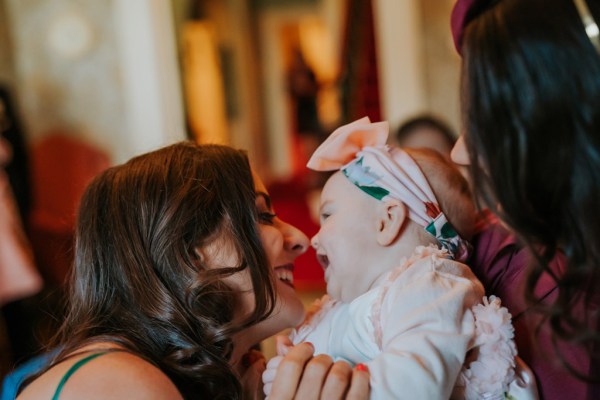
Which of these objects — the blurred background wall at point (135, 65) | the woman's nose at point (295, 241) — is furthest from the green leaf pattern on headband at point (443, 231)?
the blurred background wall at point (135, 65)

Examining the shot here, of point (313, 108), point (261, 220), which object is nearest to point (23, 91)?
point (261, 220)

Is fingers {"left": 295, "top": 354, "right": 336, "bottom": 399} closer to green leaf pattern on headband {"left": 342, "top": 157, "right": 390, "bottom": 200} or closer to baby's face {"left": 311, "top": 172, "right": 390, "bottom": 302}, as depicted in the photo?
baby's face {"left": 311, "top": 172, "right": 390, "bottom": 302}

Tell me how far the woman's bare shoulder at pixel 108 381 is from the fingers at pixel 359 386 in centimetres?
29

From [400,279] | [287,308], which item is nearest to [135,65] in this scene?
[287,308]

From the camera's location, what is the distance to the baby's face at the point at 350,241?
4.85 ft

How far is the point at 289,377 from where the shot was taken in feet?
4.08

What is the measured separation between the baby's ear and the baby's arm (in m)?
0.17

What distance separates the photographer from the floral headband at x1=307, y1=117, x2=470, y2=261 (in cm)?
144

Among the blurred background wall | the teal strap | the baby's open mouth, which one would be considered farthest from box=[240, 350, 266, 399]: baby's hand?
the blurred background wall

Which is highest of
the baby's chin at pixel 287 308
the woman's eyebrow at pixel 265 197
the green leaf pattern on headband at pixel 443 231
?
the woman's eyebrow at pixel 265 197

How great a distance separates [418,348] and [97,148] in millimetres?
4242

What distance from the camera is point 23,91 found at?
16.7 feet

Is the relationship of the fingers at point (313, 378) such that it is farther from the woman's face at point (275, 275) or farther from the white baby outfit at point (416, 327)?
the woman's face at point (275, 275)

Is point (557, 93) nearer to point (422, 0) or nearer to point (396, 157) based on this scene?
point (396, 157)
